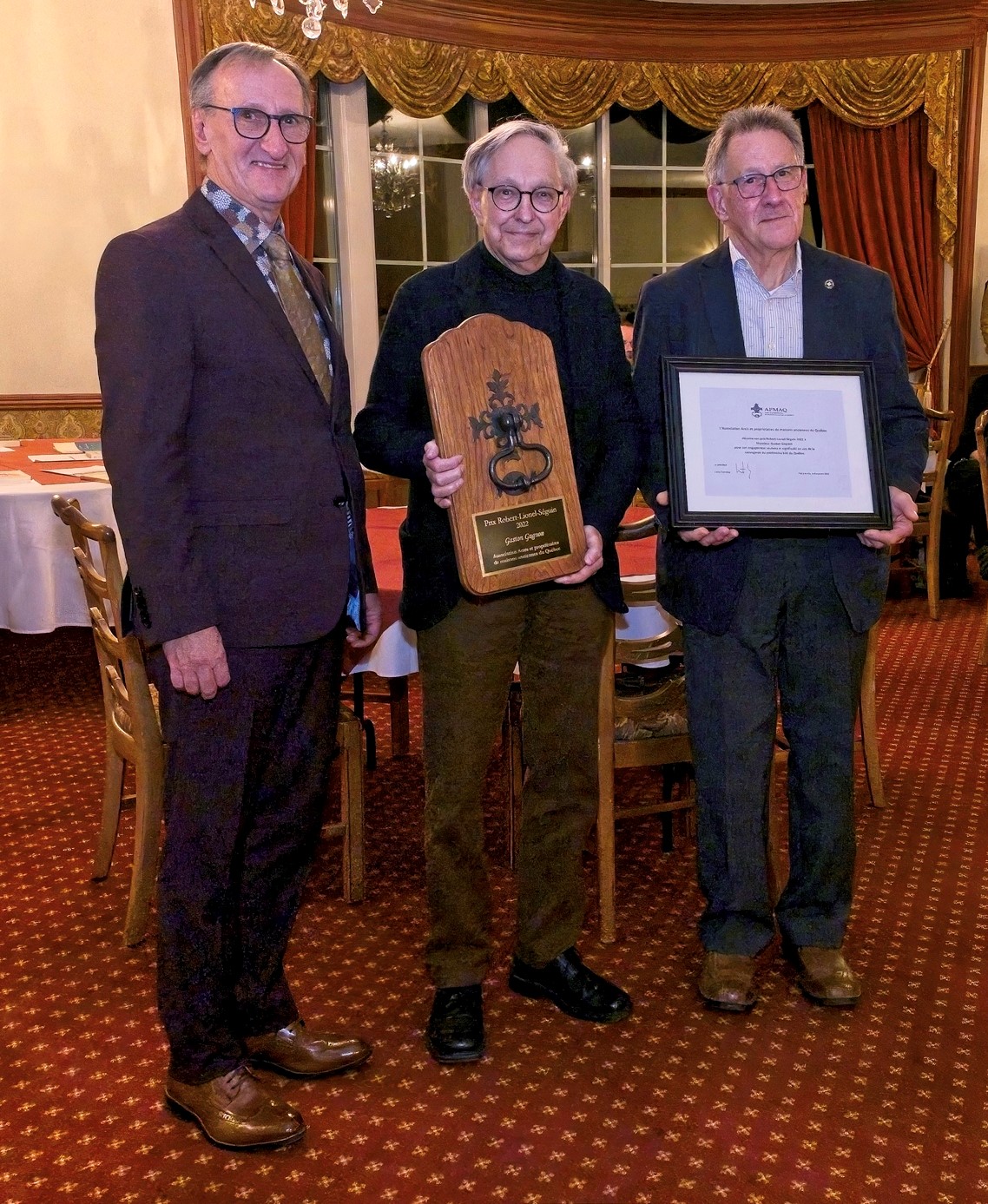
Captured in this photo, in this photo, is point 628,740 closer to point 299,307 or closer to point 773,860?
point 773,860

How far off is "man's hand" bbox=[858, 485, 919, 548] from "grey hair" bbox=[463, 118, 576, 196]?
816 mm

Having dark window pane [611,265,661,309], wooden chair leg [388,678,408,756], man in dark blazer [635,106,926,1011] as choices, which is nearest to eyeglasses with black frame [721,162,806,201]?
man in dark blazer [635,106,926,1011]

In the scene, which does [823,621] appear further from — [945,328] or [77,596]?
[945,328]

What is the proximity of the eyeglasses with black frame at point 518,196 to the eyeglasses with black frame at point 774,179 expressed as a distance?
40cm

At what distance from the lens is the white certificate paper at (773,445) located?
2.09 meters

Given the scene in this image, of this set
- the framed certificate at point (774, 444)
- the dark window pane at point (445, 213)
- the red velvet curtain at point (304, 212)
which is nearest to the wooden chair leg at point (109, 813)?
the framed certificate at point (774, 444)

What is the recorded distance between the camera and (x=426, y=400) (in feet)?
6.64

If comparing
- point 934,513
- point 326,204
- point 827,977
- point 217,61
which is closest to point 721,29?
point 326,204

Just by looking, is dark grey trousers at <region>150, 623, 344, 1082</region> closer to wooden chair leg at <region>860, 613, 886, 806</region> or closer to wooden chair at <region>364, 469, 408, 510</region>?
wooden chair leg at <region>860, 613, 886, 806</region>

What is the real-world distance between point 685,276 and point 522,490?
0.60 meters

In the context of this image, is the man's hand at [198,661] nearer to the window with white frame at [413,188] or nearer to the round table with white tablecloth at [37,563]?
the round table with white tablecloth at [37,563]

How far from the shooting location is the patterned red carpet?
1.85 metres

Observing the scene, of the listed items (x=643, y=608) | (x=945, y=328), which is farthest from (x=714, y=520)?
(x=945, y=328)

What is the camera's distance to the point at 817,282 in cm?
222
